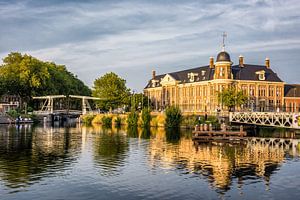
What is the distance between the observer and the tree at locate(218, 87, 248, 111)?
9125 cm

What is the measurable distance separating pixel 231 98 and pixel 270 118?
53.3ft

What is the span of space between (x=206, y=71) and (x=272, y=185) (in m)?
85.2

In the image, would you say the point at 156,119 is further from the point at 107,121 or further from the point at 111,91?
the point at 111,91

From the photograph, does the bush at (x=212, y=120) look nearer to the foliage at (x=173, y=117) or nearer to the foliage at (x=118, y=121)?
the foliage at (x=173, y=117)

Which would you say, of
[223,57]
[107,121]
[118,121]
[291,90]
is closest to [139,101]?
[107,121]

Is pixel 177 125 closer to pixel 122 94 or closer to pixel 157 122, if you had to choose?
pixel 157 122

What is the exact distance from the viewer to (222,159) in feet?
125

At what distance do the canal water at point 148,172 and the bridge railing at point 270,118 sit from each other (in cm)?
2173

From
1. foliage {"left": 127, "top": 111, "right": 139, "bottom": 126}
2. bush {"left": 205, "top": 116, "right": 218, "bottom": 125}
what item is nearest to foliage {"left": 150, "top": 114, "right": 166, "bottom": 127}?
foliage {"left": 127, "top": 111, "right": 139, "bottom": 126}

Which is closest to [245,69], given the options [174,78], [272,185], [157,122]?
[174,78]

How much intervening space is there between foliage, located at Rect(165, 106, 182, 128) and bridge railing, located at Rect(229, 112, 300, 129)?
10.2 meters

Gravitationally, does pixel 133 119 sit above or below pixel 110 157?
above

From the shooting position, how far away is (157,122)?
90.6 metres

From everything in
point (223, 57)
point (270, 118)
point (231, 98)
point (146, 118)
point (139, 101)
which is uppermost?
point (223, 57)
